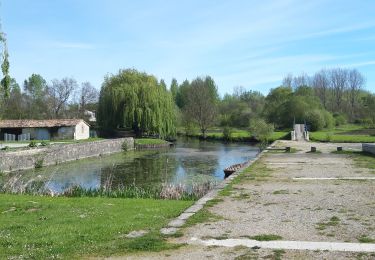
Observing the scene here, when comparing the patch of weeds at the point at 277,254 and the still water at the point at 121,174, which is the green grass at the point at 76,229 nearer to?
the patch of weeds at the point at 277,254

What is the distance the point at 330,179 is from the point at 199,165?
56.1ft

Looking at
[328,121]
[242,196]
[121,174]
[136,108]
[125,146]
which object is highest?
[136,108]

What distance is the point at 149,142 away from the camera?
5206 centimetres

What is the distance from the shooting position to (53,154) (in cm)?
3459

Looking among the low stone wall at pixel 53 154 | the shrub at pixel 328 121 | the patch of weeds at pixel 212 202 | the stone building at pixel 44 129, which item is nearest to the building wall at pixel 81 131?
the stone building at pixel 44 129

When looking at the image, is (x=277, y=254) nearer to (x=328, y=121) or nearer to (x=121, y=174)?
(x=121, y=174)

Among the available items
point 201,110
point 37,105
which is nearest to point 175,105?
point 201,110

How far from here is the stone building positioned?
51.2m

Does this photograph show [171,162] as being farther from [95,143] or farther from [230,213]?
[230,213]

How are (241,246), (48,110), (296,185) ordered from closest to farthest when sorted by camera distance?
(241,246), (296,185), (48,110)

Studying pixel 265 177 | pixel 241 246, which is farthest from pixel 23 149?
pixel 241 246

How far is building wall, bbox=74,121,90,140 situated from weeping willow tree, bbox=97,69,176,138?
1827 mm

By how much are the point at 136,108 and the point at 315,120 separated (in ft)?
83.2

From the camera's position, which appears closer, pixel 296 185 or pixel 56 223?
pixel 56 223
